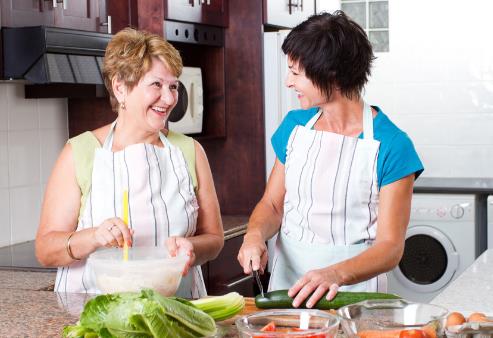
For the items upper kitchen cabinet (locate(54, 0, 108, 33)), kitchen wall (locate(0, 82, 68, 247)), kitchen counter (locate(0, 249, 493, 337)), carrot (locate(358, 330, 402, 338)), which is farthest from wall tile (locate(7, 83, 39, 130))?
carrot (locate(358, 330, 402, 338))

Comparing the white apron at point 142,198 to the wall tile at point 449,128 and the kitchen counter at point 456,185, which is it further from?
the wall tile at point 449,128

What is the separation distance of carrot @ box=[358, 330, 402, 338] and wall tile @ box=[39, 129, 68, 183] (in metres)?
2.30

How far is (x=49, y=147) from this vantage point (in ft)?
11.0

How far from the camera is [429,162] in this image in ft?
16.2

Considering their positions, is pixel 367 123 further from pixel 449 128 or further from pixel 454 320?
pixel 449 128

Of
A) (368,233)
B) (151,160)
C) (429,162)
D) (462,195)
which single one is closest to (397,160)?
(368,233)

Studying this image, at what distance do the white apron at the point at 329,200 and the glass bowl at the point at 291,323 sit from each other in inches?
33.1

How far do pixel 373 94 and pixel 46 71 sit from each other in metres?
2.83

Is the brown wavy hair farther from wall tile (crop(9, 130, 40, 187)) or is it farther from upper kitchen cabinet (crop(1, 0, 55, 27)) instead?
wall tile (crop(9, 130, 40, 187))

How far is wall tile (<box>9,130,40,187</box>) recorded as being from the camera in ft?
10.3

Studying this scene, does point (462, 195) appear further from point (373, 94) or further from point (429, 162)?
point (373, 94)

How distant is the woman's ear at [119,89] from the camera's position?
211cm

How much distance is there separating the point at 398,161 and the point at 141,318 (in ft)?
3.30

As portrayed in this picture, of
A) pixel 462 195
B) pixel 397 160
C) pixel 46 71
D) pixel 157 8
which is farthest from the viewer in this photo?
pixel 462 195
